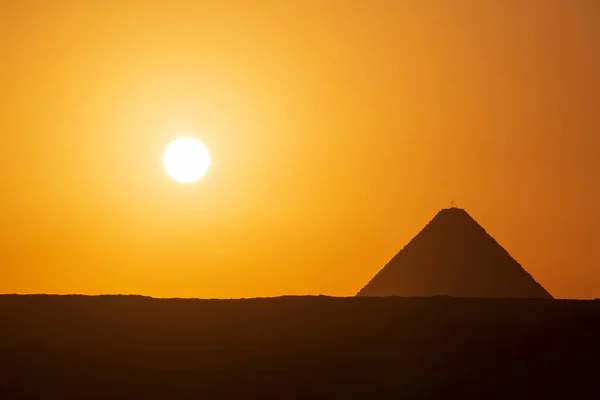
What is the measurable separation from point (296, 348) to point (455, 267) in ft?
91.9

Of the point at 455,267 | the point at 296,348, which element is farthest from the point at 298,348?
the point at 455,267

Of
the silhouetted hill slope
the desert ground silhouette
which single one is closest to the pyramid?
the desert ground silhouette

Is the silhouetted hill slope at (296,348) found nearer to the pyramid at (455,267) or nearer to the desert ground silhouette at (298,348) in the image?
the desert ground silhouette at (298,348)

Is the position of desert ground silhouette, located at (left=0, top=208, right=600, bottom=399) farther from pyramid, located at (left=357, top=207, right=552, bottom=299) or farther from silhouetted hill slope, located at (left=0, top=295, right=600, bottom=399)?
pyramid, located at (left=357, top=207, right=552, bottom=299)

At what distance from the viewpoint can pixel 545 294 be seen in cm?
4100

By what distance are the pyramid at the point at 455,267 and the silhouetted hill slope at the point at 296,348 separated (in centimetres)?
2446

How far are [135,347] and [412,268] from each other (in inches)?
1139

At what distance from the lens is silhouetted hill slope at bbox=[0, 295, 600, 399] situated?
12773 millimetres

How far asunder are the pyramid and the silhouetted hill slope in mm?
24456

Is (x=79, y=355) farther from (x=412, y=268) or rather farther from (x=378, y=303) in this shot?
(x=412, y=268)

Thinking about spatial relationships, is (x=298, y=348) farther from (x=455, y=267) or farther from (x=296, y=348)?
(x=455, y=267)

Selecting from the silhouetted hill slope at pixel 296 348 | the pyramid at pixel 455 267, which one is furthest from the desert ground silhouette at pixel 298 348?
the pyramid at pixel 455 267

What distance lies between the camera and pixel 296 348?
46.1 feet

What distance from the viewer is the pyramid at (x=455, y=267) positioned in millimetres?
40906
